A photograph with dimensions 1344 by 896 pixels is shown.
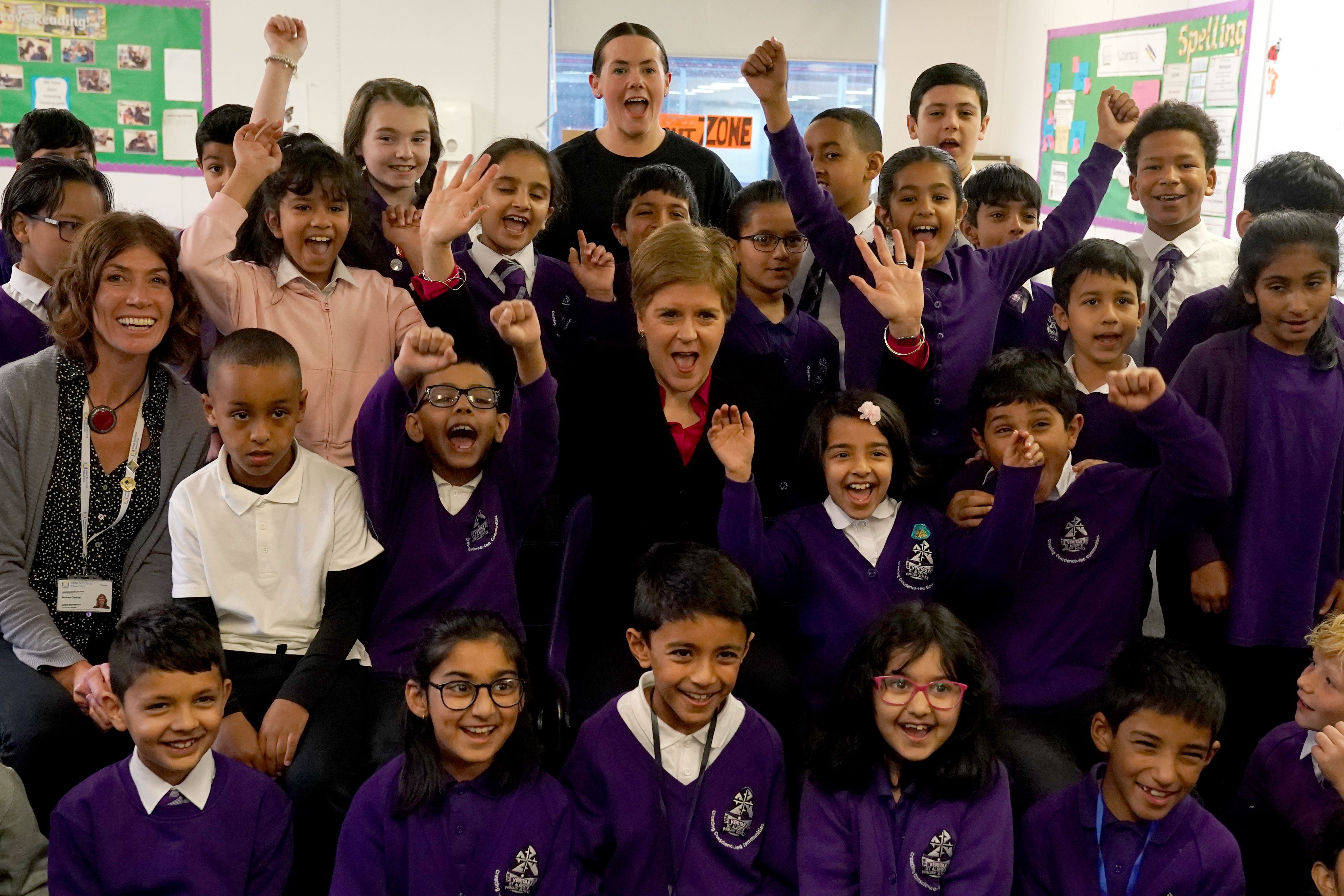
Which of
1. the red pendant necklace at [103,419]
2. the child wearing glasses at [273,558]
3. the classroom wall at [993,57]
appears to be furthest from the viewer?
the classroom wall at [993,57]

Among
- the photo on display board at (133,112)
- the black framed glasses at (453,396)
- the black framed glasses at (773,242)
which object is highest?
the photo on display board at (133,112)

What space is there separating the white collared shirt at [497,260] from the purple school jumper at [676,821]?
4.36ft

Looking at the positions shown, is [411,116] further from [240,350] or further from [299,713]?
[299,713]

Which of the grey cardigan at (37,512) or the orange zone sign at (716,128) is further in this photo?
the orange zone sign at (716,128)

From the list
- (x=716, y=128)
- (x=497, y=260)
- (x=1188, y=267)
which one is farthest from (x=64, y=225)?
(x=716, y=128)

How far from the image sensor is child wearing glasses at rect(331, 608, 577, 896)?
78.2 inches

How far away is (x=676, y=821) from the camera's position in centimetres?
211

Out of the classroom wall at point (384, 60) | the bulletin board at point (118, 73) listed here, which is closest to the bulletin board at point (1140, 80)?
the classroom wall at point (384, 60)

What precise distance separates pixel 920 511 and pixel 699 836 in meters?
0.85

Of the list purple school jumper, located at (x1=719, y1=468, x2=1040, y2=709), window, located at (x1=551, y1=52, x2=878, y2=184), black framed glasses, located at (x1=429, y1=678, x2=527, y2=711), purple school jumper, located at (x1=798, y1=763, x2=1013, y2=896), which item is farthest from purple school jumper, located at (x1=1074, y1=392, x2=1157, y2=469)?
window, located at (x1=551, y1=52, x2=878, y2=184)

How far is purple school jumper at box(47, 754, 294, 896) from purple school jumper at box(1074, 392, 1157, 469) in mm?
1956

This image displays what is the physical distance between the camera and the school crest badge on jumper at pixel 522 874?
2.01 metres

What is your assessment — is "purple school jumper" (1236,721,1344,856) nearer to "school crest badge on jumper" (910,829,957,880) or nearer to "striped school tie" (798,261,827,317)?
"school crest badge on jumper" (910,829,957,880)

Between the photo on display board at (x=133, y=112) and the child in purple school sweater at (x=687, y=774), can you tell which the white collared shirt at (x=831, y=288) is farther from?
the photo on display board at (x=133, y=112)
